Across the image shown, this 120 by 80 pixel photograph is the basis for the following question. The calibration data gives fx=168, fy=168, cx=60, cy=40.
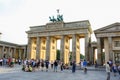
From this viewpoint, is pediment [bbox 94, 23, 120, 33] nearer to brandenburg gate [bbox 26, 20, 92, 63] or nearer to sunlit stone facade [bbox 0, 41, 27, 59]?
brandenburg gate [bbox 26, 20, 92, 63]

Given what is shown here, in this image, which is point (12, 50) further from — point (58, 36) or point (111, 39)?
point (111, 39)

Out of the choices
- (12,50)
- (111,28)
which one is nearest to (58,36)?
(12,50)

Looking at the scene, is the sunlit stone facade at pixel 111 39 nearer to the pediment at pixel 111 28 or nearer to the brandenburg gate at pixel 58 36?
the pediment at pixel 111 28

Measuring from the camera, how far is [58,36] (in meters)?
59.4

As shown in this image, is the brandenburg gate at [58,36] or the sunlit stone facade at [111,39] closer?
the sunlit stone facade at [111,39]

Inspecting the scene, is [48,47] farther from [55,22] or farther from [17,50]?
[17,50]

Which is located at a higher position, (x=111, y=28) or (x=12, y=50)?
(x=111, y=28)

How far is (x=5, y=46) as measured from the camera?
6719cm

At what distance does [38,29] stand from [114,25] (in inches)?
1256

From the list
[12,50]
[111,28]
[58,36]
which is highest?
[58,36]

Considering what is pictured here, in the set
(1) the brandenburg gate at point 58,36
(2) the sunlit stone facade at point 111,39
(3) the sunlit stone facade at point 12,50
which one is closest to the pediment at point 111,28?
(2) the sunlit stone facade at point 111,39

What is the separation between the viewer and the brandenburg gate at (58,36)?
5297 centimetres

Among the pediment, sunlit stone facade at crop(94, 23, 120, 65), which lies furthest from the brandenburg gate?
the pediment

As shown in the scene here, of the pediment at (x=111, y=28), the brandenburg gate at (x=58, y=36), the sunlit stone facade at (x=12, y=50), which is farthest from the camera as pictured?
the sunlit stone facade at (x=12, y=50)
